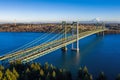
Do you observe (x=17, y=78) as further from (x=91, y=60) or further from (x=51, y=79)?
(x=91, y=60)

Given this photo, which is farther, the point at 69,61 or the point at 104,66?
the point at 69,61

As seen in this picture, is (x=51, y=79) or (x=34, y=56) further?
(x=34, y=56)

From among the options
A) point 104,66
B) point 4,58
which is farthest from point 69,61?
point 4,58

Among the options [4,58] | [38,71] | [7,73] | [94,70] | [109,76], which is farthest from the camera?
[4,58]

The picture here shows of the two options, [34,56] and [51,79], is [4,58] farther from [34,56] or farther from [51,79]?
[51,79]

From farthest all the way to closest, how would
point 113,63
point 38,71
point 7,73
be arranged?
point 113,63
point 38,71
point 7,73

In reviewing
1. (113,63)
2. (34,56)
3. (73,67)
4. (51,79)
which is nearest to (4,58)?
(34,56)

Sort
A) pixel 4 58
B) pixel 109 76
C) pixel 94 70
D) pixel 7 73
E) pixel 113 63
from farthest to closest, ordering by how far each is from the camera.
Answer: pixel 113 63 → pixel 4 58 → pixel 94 70 → pixel 109 76 → pixel 7 73

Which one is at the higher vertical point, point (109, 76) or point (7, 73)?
point (7, 73)

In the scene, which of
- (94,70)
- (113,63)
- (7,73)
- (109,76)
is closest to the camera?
(7,73)
